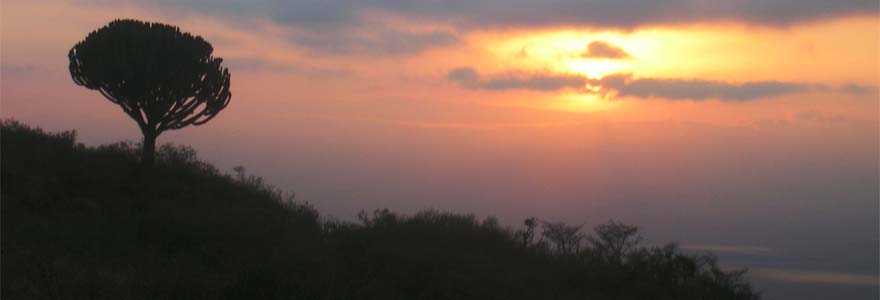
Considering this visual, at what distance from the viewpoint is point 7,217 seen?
60.5 feet

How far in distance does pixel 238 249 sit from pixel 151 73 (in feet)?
22.3

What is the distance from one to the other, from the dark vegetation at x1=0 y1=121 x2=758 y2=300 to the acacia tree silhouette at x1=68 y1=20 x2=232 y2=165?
4.27 feet

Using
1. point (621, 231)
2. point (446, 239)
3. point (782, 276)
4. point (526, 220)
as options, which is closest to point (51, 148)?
point (446, 239)

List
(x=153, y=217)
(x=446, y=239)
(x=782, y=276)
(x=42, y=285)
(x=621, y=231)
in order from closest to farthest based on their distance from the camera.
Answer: (x=42, y=285) → (x=153, y=217) → (x=446, y=239) → (x=621, y=231) → (x=782, y=276)

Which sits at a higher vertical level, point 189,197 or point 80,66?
point 80,66

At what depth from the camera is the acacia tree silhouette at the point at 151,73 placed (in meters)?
23.6

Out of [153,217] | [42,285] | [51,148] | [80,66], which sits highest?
[80,66]

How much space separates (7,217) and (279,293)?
6247 millimetres

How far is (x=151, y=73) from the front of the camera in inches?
930

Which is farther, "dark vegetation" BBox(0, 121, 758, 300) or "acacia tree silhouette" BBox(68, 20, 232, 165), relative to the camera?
"acacia tree silhouette" BBox(68, 20, 232, 165)

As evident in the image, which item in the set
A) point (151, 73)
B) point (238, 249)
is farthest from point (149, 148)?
point (238, 249)

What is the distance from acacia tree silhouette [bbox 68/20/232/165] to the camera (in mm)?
23641

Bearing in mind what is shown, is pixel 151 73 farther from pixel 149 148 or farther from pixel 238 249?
pixel 238 249

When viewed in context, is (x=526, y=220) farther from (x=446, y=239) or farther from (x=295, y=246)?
(x=295, y=246)
